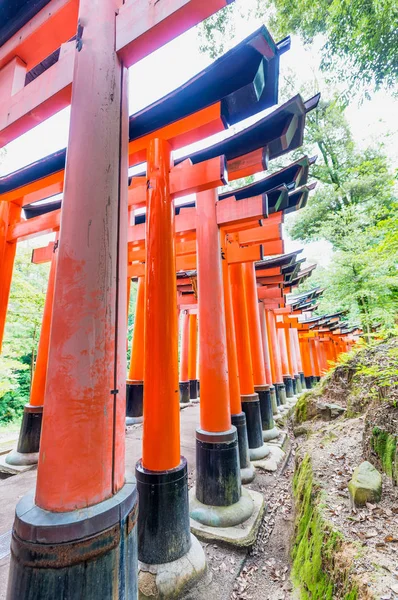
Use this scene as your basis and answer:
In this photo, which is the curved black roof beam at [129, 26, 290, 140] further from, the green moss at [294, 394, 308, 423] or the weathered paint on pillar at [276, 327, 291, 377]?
the weathered paint on pillar at [276, 327, 291, 377]

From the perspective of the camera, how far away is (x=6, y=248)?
5262mm

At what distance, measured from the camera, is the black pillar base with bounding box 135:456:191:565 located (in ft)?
9.06

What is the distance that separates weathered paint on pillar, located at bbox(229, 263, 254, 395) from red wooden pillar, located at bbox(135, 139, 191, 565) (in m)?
3.25

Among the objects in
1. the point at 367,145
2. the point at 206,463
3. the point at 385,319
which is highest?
the point at 367,145

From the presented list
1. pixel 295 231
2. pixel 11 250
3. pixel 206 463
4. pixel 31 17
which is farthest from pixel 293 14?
pixel 295 231

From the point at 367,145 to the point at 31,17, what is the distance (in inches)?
739

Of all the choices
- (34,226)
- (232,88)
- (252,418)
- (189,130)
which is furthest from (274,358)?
(232,88)

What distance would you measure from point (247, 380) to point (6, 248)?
564 centimetres

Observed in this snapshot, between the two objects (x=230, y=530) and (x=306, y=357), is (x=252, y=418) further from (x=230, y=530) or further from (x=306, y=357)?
(x=306, y=357)

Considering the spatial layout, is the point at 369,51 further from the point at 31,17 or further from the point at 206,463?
the point at 206,463

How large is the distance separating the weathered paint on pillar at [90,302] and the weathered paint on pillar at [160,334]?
1374mm

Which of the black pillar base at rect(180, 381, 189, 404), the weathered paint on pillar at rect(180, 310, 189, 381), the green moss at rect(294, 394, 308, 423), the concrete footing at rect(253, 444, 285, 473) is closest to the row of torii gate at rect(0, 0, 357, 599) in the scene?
the concrete footing at rect(253, 444, 285, 473)

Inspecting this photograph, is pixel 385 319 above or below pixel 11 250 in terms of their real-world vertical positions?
below

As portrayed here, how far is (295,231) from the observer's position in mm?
17312
